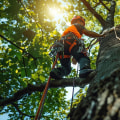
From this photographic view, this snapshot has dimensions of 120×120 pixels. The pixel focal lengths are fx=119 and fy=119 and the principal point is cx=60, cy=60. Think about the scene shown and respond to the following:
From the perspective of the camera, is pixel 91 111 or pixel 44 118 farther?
pixel 44 118

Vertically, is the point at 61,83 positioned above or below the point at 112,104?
above

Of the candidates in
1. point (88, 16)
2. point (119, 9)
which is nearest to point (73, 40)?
point (88, 16)

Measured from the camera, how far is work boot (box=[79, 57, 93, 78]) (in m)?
2.22

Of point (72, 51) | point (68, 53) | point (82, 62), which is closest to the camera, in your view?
point (82, 62)

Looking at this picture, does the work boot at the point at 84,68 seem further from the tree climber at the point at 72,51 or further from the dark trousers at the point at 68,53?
the dark trousers at the point at 68,53

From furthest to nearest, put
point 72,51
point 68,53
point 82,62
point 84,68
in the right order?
point 68,53, point 72,51, point 82,62, point 84,68

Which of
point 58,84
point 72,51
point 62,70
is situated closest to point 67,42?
point 72,51

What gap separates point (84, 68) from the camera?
8.13 feet

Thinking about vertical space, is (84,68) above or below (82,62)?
below

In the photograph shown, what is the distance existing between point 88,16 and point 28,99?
656 cm

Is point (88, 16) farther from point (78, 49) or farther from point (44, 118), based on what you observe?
point (44, 118)

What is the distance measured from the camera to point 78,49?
2.83 m

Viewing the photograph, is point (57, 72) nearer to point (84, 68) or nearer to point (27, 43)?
point (84, 68)

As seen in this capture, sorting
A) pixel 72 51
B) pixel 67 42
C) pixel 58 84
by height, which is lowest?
pixel 58 84
